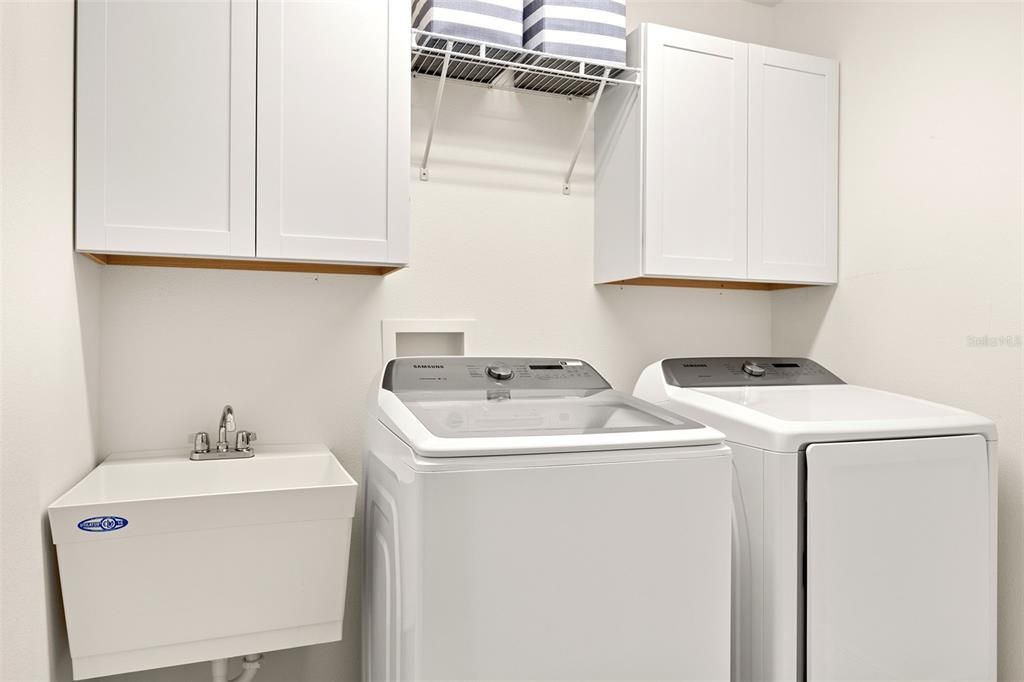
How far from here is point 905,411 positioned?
1.92 metres

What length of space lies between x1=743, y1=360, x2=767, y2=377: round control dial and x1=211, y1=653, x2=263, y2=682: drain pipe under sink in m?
1.73

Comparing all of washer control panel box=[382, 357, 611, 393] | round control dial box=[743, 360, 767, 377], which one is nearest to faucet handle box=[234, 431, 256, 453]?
washer control panel box=[382, 357, 611, 393]

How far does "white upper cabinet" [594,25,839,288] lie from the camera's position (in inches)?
88.9

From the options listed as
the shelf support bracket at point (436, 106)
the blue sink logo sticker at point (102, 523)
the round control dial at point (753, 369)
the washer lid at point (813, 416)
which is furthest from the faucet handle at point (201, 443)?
the round control dial at point (753, 369)

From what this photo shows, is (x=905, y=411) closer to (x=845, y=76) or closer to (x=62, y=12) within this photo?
(x=845, y=76)

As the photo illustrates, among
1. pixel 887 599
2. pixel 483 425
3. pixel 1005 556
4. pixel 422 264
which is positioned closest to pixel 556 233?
pixel 422 264

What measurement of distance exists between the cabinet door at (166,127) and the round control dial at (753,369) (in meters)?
1.63

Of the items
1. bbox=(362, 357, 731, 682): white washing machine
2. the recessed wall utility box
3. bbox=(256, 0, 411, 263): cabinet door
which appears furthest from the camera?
the recessed wall utility box

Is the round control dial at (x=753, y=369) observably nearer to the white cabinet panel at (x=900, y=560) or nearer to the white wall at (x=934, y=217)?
the white wall at (x=934, y=217)

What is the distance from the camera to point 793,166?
246cm

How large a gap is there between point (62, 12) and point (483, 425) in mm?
1279

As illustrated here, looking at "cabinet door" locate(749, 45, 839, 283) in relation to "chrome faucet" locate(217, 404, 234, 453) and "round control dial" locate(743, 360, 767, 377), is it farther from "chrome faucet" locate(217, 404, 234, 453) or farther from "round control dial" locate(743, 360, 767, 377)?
"chrome faucet" locate(217, 404, 234, 453)

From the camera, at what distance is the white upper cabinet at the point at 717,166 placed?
7.41ft

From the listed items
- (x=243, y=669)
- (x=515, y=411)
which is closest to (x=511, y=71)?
(x=515, y=411)
